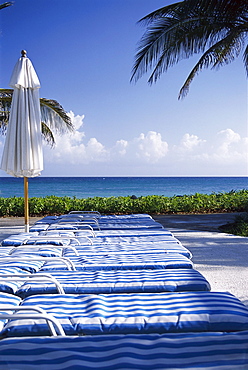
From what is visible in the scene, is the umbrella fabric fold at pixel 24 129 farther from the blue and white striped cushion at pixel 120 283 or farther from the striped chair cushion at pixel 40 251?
the blue and white striped cushion at pixel 120 283

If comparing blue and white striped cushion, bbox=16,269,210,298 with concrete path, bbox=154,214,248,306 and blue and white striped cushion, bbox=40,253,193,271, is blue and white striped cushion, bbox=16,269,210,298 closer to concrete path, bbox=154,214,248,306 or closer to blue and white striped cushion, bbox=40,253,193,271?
blue and white striped cushion, bbox=40,253,193,271

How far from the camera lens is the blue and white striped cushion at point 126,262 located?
368 cm

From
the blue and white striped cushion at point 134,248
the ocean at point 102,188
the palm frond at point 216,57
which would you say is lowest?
the ocean at point 102,188

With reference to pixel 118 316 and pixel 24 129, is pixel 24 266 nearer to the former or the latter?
pixel 118 316

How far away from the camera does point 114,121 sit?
34.7 metres

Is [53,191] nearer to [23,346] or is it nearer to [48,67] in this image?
[48,67]

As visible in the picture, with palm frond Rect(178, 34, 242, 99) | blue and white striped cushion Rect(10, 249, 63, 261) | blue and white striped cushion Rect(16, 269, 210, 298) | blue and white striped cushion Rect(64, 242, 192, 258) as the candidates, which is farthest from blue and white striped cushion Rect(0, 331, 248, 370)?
palm frond Rect(178, 34, 242, 99)

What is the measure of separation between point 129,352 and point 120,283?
127cm

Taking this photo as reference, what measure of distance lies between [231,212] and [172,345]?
1139cm

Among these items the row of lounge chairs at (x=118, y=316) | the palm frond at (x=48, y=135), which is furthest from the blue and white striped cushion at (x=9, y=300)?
the palm frond at (x=48, y=135)

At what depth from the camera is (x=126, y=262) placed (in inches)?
149

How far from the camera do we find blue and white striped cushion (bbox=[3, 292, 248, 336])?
88.6 inches

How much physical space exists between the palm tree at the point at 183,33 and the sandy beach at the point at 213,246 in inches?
145

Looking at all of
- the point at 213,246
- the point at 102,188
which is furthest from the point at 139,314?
the point at 102,188
